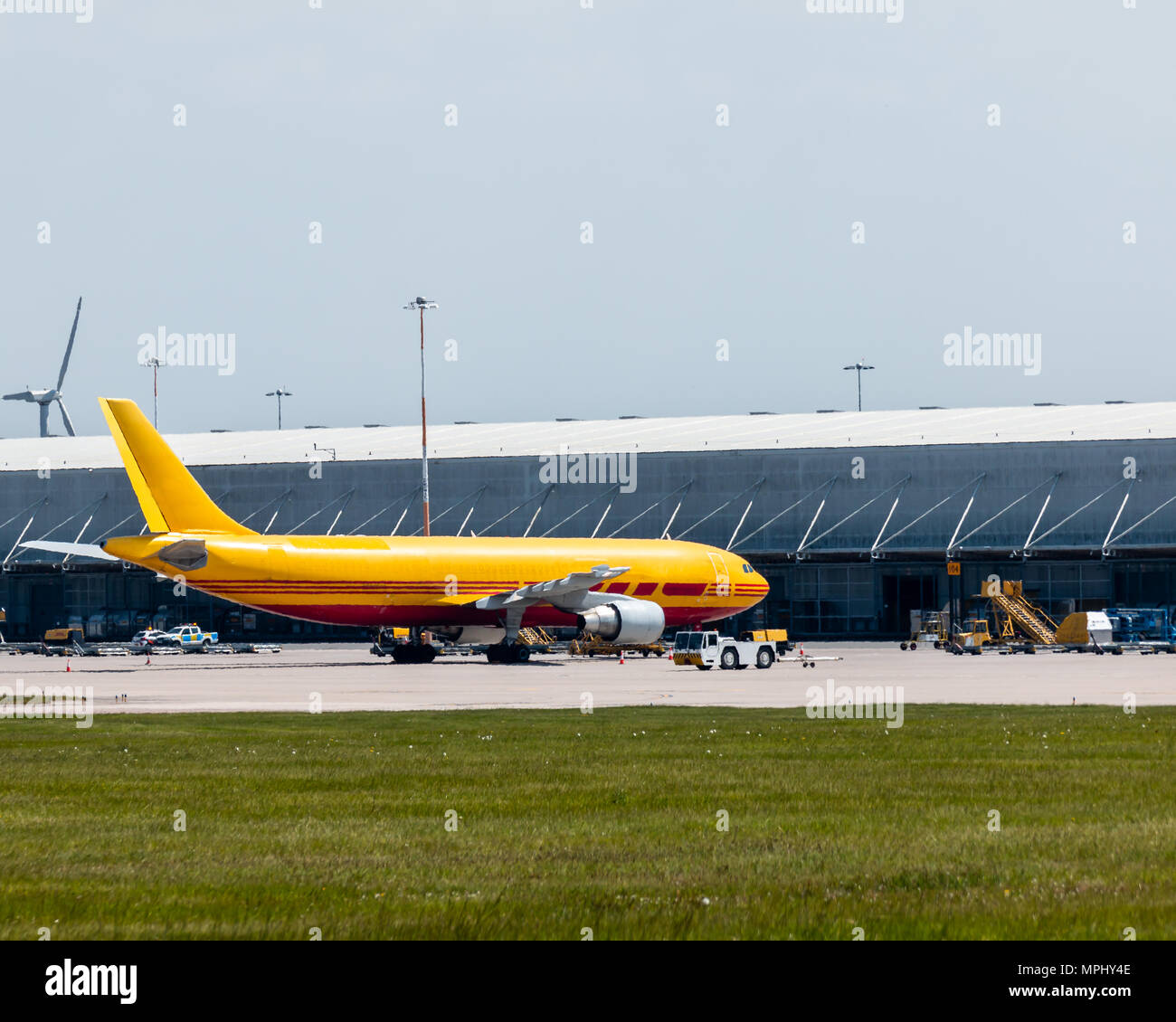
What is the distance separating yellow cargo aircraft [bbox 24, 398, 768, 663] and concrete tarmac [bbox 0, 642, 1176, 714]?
2048 mm

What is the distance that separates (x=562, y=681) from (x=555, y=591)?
14.7m

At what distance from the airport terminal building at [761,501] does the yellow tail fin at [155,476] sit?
3777cm

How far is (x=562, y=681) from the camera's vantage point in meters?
51.7

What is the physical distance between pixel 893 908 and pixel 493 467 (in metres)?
90.9

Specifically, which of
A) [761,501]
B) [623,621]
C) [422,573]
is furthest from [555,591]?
[761,501]

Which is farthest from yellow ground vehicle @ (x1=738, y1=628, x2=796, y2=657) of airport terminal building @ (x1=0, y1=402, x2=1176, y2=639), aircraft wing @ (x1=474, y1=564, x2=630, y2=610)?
airport terminal building @ (x1=0, y1=402, x2=1176, y2=639)

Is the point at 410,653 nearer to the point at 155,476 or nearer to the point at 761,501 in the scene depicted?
the point at 155,476

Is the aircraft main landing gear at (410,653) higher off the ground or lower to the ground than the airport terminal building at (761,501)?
lower

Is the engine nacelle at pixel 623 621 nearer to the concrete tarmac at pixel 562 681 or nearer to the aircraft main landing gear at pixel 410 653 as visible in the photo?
the concrete tarmac at pixel 562 681

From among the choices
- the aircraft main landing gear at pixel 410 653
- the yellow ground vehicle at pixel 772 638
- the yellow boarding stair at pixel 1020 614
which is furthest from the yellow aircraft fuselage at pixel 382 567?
the yellow boarding stair at pixel 1020 614

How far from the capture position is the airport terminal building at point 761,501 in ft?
301

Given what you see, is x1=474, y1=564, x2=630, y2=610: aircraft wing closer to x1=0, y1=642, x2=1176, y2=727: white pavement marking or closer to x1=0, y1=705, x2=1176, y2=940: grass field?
x1=0, y1=642, x2=1176, y2=727: white pavement marking

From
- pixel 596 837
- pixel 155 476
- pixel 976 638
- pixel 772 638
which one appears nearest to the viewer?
pixel 596 837
